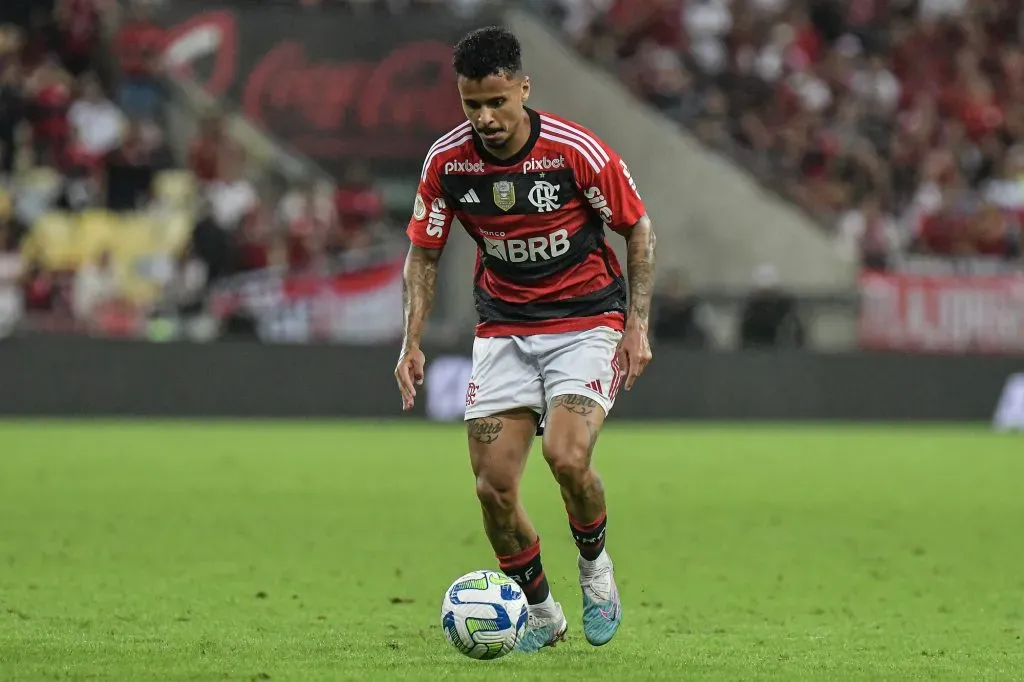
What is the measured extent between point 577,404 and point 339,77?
698 inches

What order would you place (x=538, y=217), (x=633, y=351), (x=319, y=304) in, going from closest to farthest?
(x=633, y=351), (x=538, y=217), (x=319, y=304)

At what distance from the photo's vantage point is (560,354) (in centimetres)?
664

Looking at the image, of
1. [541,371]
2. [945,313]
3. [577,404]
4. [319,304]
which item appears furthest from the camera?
[945,313]

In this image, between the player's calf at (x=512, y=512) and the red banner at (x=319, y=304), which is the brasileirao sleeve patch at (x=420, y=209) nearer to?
the player's calf at (x=512, y=512)

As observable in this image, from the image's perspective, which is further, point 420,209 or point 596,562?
point 420,209

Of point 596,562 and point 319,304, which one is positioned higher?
point 596,562

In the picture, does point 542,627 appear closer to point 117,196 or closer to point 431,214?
point 431,214

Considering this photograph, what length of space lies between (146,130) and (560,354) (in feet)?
51.0

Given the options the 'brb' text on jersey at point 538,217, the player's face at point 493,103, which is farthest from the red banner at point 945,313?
the player's face at point 493,103

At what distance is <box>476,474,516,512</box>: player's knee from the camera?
21.0 feet

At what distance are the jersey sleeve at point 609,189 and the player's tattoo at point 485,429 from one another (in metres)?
0.88

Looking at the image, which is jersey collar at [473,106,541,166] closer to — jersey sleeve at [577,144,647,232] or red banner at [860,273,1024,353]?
jersey sleeve at [577,144,647,232]

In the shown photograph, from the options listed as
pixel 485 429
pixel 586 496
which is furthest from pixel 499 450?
pixel 586 496

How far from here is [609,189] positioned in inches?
259
